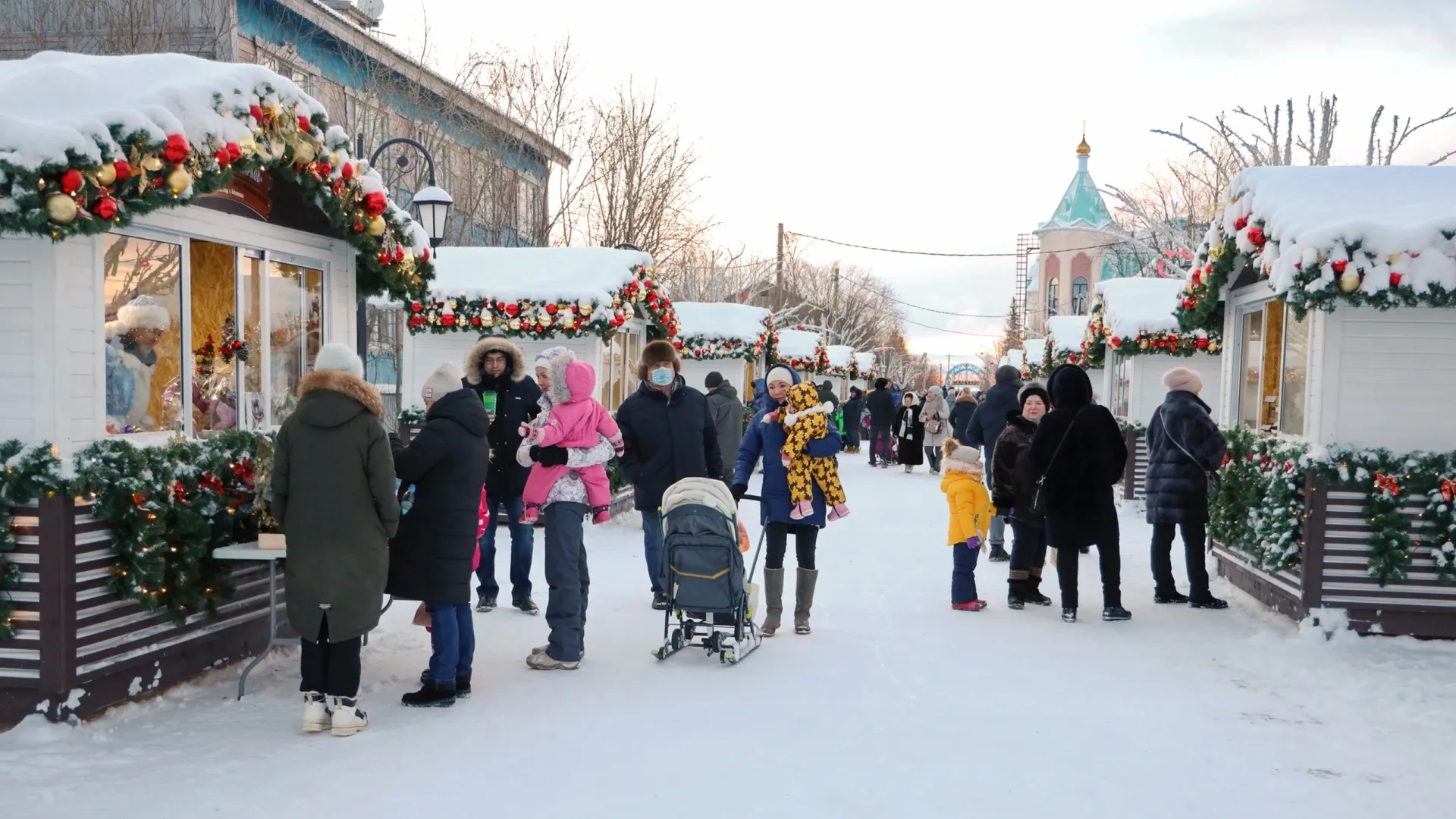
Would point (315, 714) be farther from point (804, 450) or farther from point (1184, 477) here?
point (1184, 477)

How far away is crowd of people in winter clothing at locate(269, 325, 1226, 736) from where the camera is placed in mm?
5137

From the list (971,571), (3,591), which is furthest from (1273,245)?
(3,591)

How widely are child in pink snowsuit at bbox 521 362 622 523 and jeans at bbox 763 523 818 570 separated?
127cm

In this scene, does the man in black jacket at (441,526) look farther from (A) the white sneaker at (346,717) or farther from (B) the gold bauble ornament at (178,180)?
(B) the gold bauble ornament at (178,180)

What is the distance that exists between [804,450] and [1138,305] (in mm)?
10633

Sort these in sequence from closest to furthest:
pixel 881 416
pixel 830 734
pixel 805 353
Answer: pixel 830 734
pixel 881 416
pixel 805 353

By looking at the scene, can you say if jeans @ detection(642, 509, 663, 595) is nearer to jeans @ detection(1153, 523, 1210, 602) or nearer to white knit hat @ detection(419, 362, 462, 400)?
white knit hat @ detection(419, 362, 462, 400)

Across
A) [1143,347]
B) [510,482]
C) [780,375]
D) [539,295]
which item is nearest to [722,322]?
[1143,347]

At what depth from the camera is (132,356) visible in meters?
5.65

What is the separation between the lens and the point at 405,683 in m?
6.18

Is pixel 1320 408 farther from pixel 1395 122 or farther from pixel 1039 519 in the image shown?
pixel 1395 122

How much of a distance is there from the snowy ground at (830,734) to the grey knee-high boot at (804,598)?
0.16m

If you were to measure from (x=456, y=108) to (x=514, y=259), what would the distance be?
37.9ft

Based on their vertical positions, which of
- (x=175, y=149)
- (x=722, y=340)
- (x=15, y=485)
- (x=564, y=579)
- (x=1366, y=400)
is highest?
(x=175, y=149)
